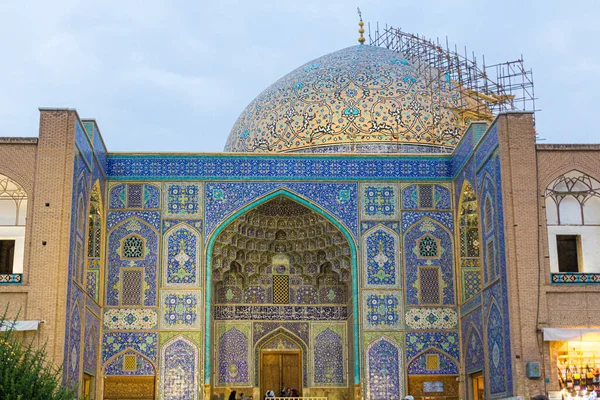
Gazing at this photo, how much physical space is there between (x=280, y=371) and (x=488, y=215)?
5.03 meters

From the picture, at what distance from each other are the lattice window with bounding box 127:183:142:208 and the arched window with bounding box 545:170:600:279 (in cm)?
659

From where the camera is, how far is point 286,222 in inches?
663

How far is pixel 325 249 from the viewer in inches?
647

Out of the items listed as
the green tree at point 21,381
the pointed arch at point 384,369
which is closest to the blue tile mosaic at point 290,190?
the pointed arch at point 384,369

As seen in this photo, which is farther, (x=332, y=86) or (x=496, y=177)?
(x=332, y=86)

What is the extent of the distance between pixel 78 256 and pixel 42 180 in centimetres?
145

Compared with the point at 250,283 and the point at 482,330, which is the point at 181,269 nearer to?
the point at 250,283

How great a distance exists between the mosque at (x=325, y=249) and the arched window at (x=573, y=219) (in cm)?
2

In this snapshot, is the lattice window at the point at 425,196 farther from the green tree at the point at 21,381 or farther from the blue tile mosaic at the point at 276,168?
the green tree at the point at 21,381

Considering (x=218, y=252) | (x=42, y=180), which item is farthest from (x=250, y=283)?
(x=42, y=180)

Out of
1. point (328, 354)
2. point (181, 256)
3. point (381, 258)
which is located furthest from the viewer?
point (328, 354)

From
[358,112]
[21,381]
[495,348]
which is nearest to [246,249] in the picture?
[358,112]

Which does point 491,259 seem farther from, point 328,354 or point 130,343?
point 130,343

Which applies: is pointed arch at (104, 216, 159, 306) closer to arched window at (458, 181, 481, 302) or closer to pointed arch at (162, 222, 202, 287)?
pointed arch at (162, 222, 202, 287)
